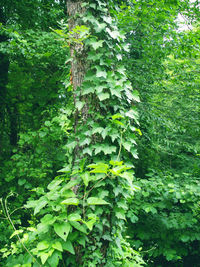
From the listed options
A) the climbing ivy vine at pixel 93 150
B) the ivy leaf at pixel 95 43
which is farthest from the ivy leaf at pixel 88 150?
the ivy leaf at pixel 95 43

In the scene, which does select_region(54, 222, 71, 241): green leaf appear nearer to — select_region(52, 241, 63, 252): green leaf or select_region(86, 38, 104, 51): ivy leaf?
select_region(52, 241, 63, 252): green leaf

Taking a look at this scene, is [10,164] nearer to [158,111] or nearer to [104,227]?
[104,227]

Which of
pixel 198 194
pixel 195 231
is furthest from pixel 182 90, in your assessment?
pixel 195 231

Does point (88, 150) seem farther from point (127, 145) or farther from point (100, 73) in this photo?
point (100, 73)

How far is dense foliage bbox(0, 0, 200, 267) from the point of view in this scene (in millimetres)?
1646

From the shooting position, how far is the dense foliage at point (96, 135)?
165 cm

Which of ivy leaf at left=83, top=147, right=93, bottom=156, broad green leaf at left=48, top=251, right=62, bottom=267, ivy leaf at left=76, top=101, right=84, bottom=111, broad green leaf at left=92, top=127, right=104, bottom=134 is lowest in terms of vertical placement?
broad green leaf at left=48, top=251, right=62, bottom=267

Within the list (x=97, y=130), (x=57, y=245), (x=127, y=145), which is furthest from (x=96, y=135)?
(x=57, y=245)

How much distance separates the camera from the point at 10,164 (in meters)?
3.80

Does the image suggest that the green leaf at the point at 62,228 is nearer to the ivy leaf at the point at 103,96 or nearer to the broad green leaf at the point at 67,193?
the broad green leaf at the point at 67,193

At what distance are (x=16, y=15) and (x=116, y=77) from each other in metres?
3.93

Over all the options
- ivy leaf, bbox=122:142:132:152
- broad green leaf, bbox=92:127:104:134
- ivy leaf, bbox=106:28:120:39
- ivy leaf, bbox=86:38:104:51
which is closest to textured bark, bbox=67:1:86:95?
ivy leaf, bbox=86:38:104:51

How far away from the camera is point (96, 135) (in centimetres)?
183

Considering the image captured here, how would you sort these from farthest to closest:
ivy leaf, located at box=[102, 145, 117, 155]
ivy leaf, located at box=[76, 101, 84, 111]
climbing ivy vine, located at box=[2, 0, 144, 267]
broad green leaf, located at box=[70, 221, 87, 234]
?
ivy leaf, located at box=[76, 101, 84, 111], ivy leaf, located at box=[102, 145, 117, 155], climbing ivy vine, located at box=[2, 0, 144, 267], broad green leaf, located at box=[70, 221, 87, 234]
